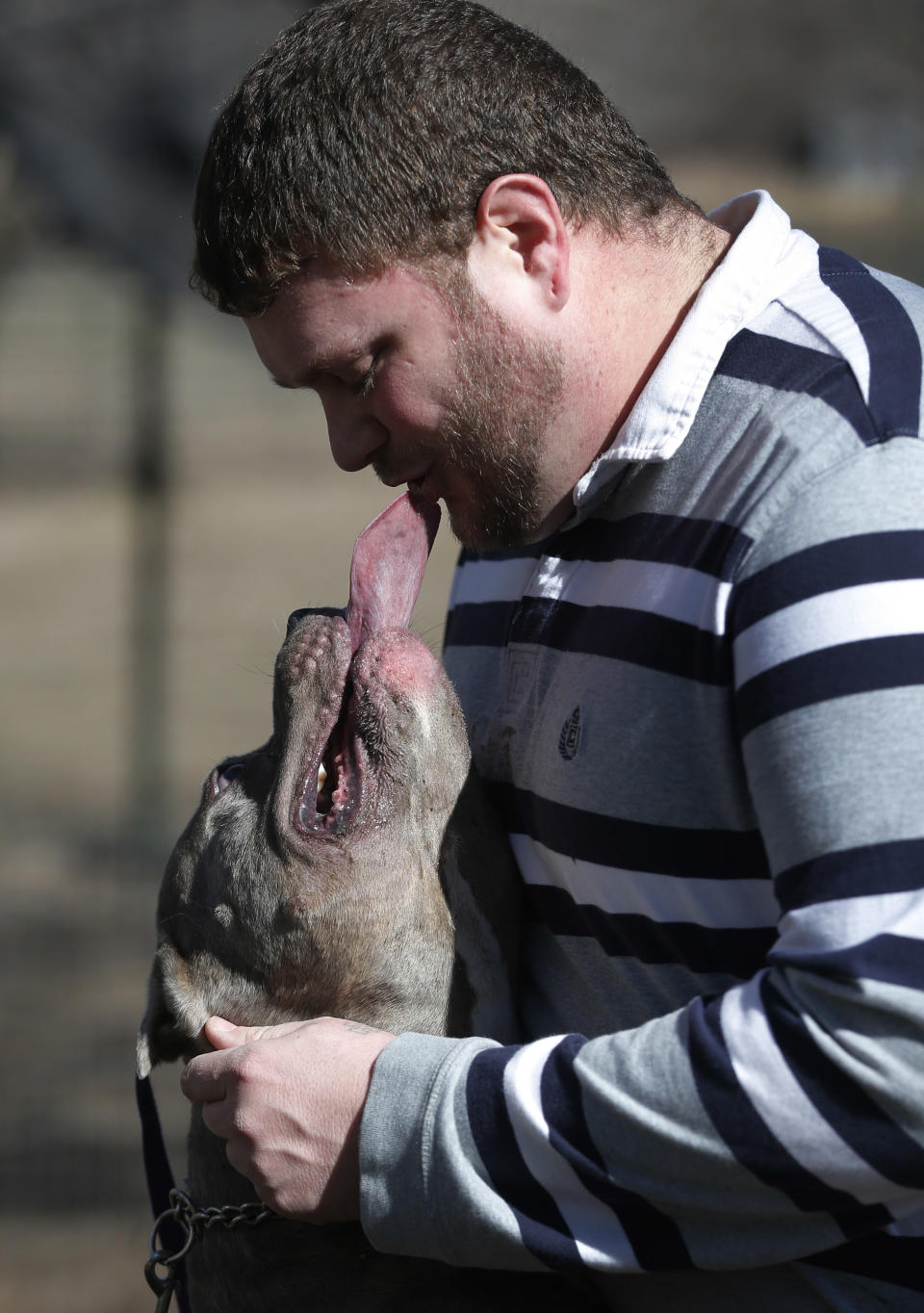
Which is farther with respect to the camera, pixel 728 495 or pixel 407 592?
pixel 407 592

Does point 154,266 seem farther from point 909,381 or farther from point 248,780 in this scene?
point 909,381

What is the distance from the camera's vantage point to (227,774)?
2523mm

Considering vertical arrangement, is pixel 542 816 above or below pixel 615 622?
below

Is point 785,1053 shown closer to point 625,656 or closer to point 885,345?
point 625,656

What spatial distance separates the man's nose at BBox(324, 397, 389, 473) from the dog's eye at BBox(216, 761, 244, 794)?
0.65m

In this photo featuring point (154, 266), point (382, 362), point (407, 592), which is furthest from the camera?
point (154, 266)

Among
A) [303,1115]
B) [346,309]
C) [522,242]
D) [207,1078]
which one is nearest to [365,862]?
[207,1078]

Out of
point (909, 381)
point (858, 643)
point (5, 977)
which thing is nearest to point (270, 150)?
point (909, 381)

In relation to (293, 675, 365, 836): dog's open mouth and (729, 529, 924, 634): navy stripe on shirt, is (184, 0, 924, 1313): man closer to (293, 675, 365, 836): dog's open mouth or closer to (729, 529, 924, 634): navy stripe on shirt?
(729, 529, 924, 634): navy stripe on shirt

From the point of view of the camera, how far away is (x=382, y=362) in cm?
195

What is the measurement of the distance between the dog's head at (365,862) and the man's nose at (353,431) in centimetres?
13

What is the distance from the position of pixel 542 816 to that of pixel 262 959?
60cm

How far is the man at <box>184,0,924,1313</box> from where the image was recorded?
145 centimetres

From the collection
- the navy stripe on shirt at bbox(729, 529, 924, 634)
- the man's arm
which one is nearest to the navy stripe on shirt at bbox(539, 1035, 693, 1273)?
the man's arm
